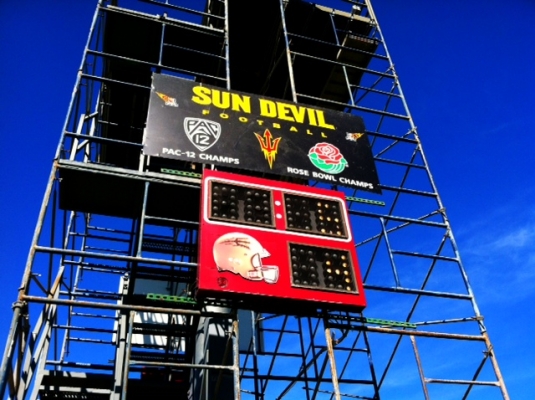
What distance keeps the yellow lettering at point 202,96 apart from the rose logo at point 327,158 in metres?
2.52

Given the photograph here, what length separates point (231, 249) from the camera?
814cm

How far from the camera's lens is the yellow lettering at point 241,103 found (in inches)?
438

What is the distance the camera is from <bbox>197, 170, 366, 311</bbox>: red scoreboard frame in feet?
25.8

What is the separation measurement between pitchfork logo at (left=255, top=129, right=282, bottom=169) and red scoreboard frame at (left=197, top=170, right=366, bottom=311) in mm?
1091

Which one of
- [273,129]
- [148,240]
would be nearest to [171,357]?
[148,240]

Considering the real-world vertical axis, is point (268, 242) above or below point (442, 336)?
above

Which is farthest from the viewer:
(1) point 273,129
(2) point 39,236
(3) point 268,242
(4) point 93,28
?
(4) point 93,28

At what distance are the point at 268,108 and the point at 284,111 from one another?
379 millimetres

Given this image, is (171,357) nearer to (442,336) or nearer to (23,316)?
(23,316)

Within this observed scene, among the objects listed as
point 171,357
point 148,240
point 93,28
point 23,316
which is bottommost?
point 23,316

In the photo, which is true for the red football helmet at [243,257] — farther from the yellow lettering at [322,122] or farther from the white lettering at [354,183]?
the yellow lettering at [322,122]

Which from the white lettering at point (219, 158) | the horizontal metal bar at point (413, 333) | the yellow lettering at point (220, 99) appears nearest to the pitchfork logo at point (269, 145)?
the white lettering at point (219, 158)

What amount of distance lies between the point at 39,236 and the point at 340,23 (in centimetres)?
1153

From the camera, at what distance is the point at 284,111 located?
1148 cm
